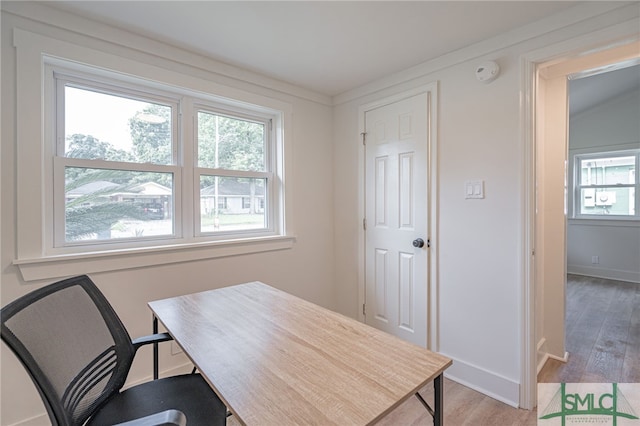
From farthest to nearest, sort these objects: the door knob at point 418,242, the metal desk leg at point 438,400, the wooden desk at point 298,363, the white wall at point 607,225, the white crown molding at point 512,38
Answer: the white wall at point 607,225
the door knob at point 418,242
the white crown molding at point 512,38
the metal desk leg at point 438,400
the wooden desk at point 298,363

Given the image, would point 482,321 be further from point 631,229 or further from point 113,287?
point 631,229

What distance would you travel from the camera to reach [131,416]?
3.55 feet

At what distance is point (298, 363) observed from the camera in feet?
3.33

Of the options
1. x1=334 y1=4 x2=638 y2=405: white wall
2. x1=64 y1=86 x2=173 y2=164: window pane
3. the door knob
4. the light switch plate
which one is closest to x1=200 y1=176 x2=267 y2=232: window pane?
x1=64 y1=86 x2=173 y2=164: window pane

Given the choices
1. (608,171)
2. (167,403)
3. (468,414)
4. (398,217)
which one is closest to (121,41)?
(167,403)

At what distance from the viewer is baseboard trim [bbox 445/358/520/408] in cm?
190

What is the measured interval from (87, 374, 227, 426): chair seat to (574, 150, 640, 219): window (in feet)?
20.5

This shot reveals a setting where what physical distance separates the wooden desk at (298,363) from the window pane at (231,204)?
0.97 m

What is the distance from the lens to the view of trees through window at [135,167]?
185 cm

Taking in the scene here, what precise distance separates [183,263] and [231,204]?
0.62m

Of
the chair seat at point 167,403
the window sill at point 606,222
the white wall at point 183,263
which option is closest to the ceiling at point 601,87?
the window sill at point 606,222

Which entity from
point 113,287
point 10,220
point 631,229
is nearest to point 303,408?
point 113,287

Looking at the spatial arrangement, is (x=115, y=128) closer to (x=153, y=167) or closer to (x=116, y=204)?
(x=153, y=167)

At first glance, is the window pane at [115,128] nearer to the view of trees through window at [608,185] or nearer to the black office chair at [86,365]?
the black office chair at [86,365]
